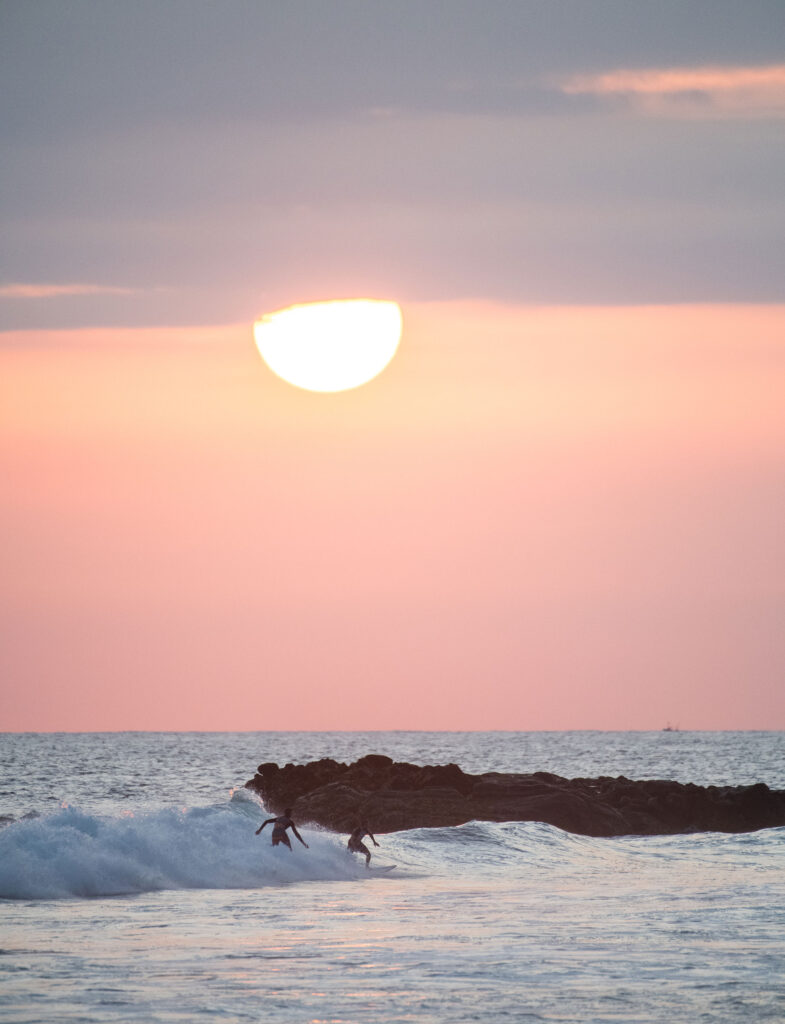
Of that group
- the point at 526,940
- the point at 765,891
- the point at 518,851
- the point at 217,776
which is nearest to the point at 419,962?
the point at 526,940

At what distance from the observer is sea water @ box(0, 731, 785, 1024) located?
57.0 ft

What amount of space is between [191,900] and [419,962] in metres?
9.16

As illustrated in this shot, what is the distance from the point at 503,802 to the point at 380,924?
26.0m

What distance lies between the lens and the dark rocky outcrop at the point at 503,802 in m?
46.8

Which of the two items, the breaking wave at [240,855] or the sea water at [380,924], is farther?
the breaking wave at [240,855]

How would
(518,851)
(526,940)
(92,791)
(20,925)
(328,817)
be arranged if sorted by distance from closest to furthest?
(526,940)
(20,925)
(518,851)
(328,817)
(92,791)

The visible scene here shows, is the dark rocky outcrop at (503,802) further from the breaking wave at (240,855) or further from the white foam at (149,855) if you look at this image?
the white foam at (149,855)

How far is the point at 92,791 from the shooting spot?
70562 mm

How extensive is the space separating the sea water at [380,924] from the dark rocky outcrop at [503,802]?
12.2 ft

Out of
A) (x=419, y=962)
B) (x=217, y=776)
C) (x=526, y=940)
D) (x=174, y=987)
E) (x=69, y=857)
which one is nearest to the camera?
(x=174, y=987)

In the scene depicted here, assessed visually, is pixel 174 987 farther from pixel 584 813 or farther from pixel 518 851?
pixel 584 813

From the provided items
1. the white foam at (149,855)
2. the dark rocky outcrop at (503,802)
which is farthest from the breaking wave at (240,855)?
the dark rocky outcrop at (503,802)

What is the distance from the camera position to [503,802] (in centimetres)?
4938

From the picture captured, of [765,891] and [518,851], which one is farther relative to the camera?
[518,851]
